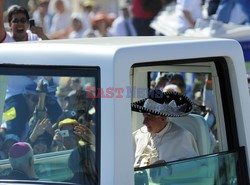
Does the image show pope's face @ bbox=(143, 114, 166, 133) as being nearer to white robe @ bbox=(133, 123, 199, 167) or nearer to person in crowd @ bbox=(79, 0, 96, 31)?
white robe @ bbox=(133, 123, 199, 167)

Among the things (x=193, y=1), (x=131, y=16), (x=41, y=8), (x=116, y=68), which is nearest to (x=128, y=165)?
(x=116, y=68)

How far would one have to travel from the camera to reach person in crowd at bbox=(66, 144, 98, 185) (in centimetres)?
278

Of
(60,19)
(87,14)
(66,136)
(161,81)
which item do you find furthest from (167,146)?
(87,14)

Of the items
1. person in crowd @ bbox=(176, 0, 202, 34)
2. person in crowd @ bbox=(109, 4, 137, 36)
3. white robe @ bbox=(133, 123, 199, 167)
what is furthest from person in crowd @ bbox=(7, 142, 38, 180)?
person in crowd @ bbox=(109, 4, 137, 36)

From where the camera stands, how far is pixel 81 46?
9.52 ft

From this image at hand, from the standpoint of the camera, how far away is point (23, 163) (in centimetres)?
297

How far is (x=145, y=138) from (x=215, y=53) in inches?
34.2

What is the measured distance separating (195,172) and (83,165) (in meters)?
0.59

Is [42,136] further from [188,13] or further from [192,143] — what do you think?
[188,13]

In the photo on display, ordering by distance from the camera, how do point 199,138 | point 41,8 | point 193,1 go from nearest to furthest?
point 199,138 < point 193,1 < point 41,8

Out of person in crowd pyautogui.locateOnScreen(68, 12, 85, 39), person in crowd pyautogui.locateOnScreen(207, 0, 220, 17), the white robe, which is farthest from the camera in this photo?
person in crowd pyautogui.locateOnScreen(68, 12, 85, 39)

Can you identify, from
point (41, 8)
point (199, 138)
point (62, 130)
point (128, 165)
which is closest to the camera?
point (128, 165)

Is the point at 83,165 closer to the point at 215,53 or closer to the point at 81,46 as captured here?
the point at 81,46

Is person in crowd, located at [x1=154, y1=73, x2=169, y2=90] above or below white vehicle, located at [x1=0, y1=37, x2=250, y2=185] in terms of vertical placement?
above
